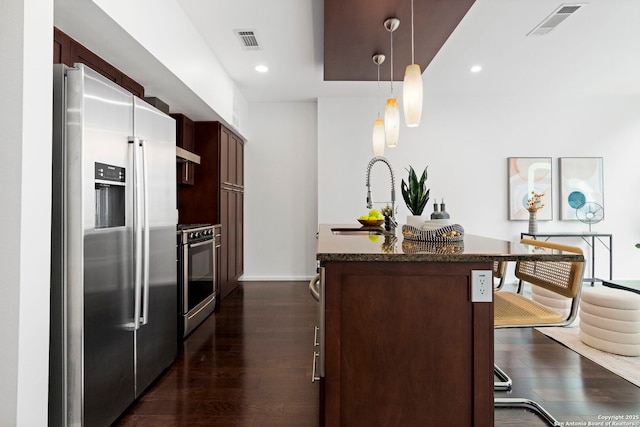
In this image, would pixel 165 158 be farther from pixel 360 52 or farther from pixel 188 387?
pixel 360 52

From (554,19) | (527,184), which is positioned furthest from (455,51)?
(527,184)

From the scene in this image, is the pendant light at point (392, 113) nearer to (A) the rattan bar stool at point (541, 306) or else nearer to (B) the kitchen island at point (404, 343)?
(A) the rattan bar stool at point (541, 306)

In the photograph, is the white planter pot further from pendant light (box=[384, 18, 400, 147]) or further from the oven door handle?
the oven door handle

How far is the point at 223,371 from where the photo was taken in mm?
2486

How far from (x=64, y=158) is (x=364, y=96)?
4.44m

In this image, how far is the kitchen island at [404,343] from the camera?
4.82 feet

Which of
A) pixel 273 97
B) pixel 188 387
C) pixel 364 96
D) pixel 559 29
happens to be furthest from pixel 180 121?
pixel 559 29

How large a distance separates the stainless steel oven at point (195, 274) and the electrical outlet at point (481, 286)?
7.81ft

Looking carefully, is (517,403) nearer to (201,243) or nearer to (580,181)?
(201,243)

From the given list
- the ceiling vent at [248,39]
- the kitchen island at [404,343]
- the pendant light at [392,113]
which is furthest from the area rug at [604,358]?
the ceiling vent at [248,39]

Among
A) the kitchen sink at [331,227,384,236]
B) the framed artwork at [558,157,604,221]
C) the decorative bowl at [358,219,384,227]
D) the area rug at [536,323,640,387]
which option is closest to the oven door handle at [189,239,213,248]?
the kitchen sink at [331,227,384,236]

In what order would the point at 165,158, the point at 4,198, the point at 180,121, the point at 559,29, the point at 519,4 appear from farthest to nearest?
the point at 180,121
the point at 559,29
the point at 519,4
the point at 165,158
the point at 4,198

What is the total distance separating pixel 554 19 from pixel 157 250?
3.68m

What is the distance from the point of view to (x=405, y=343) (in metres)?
1.49
